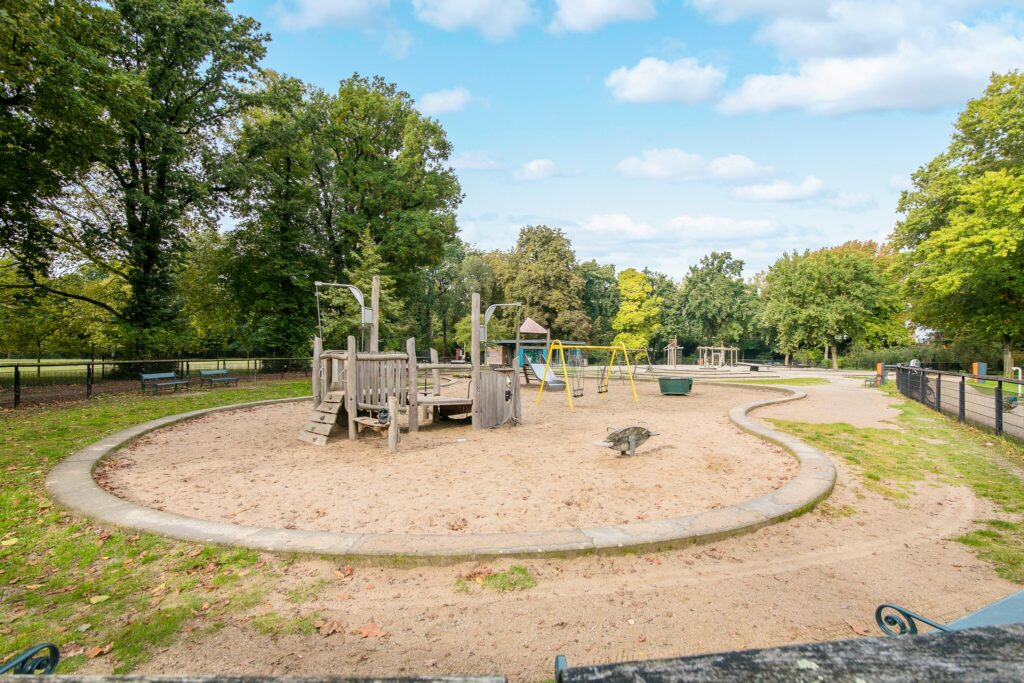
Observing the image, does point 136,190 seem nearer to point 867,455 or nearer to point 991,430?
point 867,455

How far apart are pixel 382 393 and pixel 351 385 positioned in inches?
24.5

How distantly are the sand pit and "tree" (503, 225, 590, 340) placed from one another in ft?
137

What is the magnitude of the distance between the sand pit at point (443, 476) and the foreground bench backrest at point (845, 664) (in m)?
4.67

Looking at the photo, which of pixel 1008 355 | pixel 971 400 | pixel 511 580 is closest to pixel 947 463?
pixel 971 400

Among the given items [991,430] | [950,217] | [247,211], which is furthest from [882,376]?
[247,211]

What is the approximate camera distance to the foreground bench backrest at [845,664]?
34.5 inches

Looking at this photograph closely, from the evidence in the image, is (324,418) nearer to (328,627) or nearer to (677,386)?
(328,627)

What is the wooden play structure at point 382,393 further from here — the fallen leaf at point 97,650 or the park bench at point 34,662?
the park bench at point 34,662

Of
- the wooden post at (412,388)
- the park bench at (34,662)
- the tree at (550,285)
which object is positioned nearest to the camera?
the park bench at (34,662)

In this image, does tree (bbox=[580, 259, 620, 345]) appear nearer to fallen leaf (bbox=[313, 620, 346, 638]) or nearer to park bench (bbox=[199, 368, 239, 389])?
park bench (bbox=[199, 368, 239, 389])

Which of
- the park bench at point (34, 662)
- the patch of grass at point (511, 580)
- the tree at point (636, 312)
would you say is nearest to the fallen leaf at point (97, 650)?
the park bench at point (34, 662)

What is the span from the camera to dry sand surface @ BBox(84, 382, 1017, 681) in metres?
3.27

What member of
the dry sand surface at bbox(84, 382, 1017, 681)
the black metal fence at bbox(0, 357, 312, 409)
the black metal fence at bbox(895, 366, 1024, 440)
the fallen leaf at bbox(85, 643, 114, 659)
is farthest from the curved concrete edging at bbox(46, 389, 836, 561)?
the black metal fence at bbox(0, 357, 312, 409)

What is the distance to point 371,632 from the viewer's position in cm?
358
